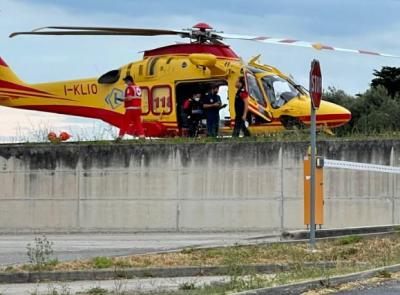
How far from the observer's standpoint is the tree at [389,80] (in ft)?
164

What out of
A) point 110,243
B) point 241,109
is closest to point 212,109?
point 241,109

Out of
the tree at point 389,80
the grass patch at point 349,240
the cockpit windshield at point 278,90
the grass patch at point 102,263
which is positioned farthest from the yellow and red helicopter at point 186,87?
the tree at point 389,80

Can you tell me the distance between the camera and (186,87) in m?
23.3

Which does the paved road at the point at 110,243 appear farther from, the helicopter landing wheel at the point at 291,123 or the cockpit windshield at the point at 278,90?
the cockpit windshield at the point at 278,90

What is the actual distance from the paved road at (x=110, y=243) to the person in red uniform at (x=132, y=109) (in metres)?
3.75

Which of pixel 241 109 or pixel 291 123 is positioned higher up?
pixel 241 109

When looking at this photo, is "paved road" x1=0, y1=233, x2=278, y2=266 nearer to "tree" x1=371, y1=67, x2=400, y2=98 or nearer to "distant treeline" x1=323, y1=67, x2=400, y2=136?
"distant treeline" x1=323, y1=67, x2=400, y2=136

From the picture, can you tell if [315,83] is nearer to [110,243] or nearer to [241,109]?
[110,243]

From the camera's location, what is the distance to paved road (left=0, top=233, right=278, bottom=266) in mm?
14133

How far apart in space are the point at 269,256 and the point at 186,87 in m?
11.5

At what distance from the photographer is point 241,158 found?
20375 mm

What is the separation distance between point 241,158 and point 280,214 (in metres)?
1.71

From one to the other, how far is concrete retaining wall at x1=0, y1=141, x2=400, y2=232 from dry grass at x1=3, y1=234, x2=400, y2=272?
594 centimetres

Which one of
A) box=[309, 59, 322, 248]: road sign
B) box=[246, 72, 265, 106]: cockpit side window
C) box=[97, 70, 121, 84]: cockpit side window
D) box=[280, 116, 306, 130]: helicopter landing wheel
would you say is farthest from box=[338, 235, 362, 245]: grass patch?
box=[97, 70, 121, 84]: cockpit side window
